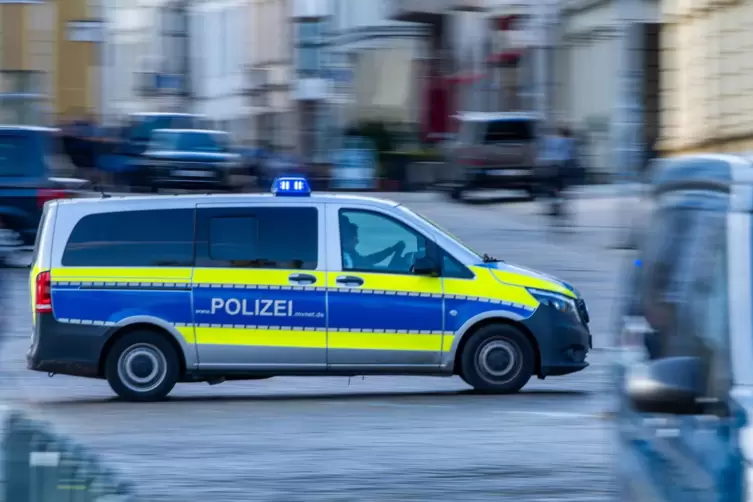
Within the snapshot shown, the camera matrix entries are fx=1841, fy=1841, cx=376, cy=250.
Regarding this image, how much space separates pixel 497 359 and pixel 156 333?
8.51ft

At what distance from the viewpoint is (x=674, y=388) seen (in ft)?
14.4

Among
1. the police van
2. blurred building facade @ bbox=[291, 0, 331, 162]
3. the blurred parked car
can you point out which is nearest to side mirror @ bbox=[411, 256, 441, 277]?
the police van

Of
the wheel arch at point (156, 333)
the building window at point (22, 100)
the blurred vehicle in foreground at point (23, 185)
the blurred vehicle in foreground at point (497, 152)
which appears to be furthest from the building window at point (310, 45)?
the wheel arch at point (156, 333)

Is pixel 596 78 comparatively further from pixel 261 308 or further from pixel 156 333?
pixel 156 333

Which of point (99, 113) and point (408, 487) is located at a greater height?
point (99, 113)

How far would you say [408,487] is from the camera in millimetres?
9648

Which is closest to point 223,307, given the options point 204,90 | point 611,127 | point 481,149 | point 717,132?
point 481,149

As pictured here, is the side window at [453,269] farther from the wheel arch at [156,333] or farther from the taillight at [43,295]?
the taillight at [43,295]

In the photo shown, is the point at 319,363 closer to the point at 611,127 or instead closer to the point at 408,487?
the point at 408,487

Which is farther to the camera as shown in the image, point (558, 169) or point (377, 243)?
point (558, 169)

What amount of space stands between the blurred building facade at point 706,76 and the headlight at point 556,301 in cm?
2034

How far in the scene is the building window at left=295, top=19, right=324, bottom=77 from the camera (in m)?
59.2

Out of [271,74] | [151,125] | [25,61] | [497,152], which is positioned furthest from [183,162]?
[271,74]

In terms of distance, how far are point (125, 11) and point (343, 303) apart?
68.0 m
